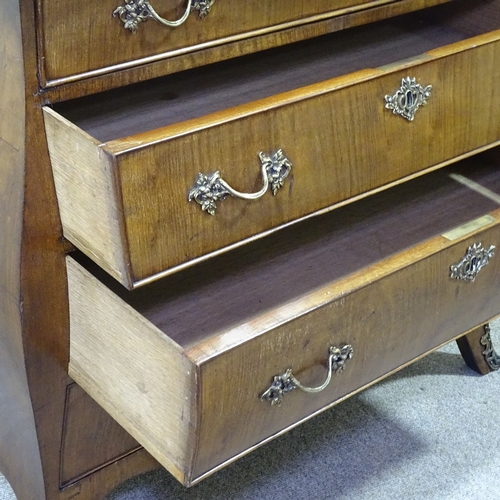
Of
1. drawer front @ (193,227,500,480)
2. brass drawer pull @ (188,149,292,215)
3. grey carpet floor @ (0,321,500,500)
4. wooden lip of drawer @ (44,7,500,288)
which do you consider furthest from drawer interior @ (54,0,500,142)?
grey carpet floor @ (0,321,500,500)

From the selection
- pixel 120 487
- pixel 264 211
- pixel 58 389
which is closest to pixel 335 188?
pixel 264 211

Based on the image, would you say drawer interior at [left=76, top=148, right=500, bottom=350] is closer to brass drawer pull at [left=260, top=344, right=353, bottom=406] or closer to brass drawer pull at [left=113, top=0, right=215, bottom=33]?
brass drawer pull at [left=260, top=344, right=353, bottom=406]

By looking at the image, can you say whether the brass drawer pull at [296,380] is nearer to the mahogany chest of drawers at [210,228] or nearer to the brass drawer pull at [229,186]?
the mahogany chest of drawers at [210,228]

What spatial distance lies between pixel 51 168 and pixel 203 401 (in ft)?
0.75

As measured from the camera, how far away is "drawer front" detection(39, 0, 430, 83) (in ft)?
2.08

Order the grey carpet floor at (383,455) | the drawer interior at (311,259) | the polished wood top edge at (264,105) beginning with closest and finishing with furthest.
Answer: the polished wood top edge at (264,105), the drawer interior at (311,259), the grey carpet floor at (383,455)

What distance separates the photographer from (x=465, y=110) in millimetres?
838

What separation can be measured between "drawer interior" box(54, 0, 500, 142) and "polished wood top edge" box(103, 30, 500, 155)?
0.31ft

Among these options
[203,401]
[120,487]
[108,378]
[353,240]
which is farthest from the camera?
[120,487]

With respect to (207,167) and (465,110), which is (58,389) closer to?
(207,167)

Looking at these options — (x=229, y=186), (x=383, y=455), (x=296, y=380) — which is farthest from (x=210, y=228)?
(x=383, y=455)

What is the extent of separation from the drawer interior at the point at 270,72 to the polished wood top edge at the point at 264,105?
95 mm

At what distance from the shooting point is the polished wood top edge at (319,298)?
63 cm

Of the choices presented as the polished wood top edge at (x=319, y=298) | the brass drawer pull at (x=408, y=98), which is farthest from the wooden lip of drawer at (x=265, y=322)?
the brass drawer pull at (x=408, y=98)
